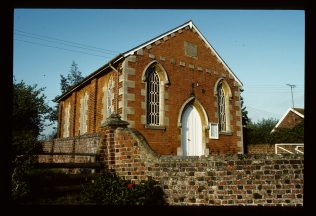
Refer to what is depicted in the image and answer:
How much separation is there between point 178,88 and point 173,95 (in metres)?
0.58

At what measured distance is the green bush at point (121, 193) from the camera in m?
6.75

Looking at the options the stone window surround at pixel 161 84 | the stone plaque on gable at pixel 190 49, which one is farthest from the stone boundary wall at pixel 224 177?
the stone plaque on gable at pixel 190 49

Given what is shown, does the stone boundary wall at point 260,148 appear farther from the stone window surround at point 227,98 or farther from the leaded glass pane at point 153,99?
the leaded glass pane at point 153,99

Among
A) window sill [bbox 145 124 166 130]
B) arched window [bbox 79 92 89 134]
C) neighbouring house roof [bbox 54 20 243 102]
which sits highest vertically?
neighbouring house roof [bbox 54 20 243 102]

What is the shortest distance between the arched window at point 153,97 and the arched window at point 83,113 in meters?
6.40

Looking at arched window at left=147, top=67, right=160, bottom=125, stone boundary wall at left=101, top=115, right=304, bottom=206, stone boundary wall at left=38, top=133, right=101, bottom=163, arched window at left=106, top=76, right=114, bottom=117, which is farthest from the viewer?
arched window at left=106, top=76, right=114, bottom=117

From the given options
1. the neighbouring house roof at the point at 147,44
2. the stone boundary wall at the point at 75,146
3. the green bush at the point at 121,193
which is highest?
the neighbouring house roof at the point at 147,44

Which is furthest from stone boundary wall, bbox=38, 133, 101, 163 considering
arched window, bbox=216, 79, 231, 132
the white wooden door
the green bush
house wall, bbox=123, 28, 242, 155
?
arched window, bbox=216, 79, 231, 132

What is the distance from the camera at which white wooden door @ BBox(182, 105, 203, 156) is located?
15773 mm

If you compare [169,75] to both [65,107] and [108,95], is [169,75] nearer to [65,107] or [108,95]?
[108,95]

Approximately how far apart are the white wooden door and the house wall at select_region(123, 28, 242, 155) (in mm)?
504

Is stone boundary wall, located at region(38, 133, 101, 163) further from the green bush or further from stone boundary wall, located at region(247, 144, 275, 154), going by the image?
stone boundary wall, located at region(247, 144, 275, 154)

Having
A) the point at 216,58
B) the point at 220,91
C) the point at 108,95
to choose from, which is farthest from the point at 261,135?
the point at 108,95
